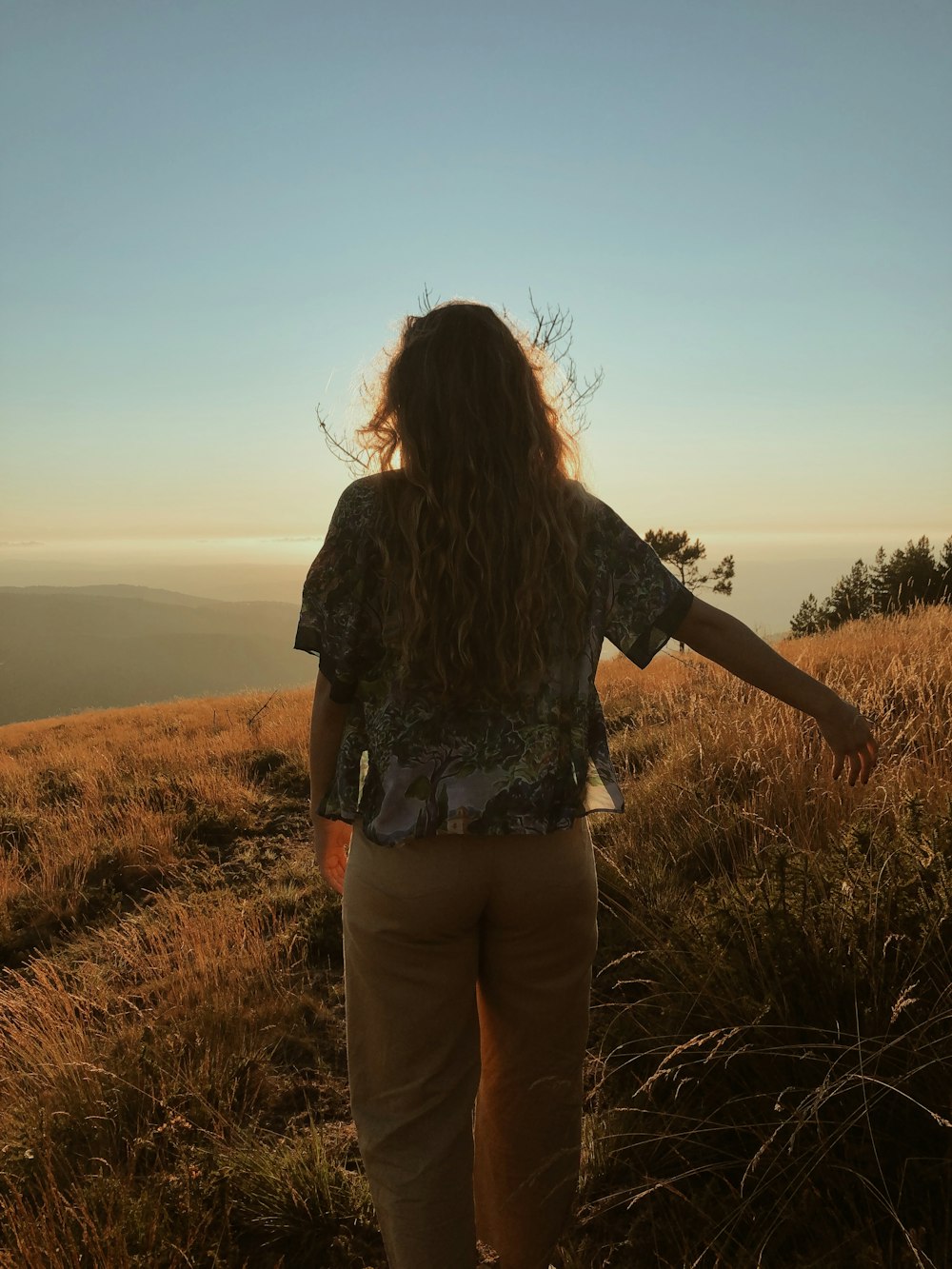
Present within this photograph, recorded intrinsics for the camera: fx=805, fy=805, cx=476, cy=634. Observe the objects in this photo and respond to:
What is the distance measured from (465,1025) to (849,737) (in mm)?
1011

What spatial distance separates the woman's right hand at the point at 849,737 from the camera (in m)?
1.70

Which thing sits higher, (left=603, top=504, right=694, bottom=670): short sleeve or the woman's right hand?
(left=603, top=504, right=694, bottom=670): short sleeve

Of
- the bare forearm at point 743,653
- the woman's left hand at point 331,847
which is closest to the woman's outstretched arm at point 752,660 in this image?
the bare forearm at point 743,653

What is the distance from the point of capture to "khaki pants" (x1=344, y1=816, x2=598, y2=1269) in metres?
1.53

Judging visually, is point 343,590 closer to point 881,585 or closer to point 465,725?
point 465,725

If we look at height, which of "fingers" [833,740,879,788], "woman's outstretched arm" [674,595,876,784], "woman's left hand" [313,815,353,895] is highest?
"woman's outstretched arm" [674,595,876,784]

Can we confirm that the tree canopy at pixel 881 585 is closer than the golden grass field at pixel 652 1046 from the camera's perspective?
No

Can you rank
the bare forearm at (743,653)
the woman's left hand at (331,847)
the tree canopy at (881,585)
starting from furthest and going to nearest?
the tree canopy at (881,585)
the woman's left hand at (331,847)
the bare forearm at (743,653)

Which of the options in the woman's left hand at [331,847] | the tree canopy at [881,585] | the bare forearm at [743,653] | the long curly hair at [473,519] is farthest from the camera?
the tree canopy at [881,585]

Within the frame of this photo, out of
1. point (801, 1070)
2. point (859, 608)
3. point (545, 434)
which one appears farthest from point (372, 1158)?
point (859, 608)

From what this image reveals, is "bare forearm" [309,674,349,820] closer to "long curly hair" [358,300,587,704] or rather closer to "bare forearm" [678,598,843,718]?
"long curly hair" [358,300,587,704]

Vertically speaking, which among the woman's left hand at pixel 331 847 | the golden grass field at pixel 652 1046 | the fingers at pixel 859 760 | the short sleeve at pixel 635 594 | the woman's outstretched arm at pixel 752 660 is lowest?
the golden grass field at pixel 652 1046

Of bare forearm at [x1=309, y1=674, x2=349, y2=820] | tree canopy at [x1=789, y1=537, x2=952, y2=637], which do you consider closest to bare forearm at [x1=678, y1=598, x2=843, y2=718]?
→ bare forearm at [x1=309, y1=674, x2=349, y2=820]

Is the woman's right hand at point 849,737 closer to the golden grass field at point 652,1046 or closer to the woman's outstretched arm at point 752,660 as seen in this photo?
the woman's outstretched arm at point 752,660
